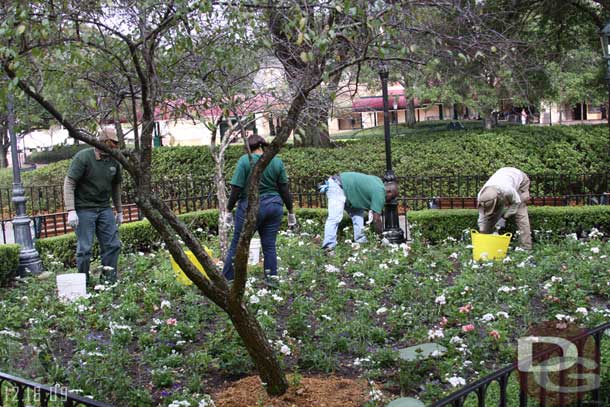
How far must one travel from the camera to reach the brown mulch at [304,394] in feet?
14.3

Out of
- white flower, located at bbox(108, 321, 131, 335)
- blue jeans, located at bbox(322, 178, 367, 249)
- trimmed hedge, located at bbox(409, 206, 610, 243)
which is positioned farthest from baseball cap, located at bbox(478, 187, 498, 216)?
white flower, located at bbox(108, 321, 131, 335)

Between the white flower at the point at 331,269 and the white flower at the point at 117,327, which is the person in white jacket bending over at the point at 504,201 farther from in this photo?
the white flower at the point at 117,327

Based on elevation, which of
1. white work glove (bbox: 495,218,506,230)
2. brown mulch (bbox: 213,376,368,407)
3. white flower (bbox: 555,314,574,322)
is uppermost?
white work glove (bbox: 495,218,506,230)

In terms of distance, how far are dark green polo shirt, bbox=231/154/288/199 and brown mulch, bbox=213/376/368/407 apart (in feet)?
9.11

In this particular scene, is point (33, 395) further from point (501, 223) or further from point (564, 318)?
point (501, 223)

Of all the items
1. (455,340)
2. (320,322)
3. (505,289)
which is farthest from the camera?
(505,289)

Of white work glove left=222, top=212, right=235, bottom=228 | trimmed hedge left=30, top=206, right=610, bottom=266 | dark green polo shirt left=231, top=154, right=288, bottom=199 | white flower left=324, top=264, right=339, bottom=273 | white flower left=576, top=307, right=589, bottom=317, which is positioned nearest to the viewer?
white flower left=576, top=307, right=589, bottom=317

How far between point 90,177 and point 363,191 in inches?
159

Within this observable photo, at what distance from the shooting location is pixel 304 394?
449 cm

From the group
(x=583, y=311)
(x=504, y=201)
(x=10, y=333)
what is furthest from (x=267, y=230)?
(x=504, y=201)

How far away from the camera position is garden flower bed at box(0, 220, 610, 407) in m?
4.82

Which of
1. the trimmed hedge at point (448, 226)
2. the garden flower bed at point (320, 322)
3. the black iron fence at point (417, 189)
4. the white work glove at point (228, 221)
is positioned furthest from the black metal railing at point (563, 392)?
the black iron fence at point (417, 189)

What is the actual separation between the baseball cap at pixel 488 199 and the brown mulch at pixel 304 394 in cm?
493

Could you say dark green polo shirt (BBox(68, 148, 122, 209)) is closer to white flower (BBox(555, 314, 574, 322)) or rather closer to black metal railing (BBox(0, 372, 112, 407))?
black metal railing (BBox(0, 372, 112, 407))
